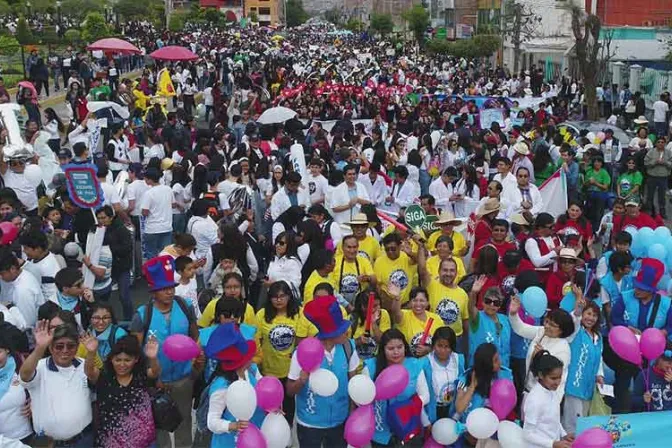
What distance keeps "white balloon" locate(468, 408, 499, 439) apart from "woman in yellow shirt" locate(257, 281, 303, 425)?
134cm

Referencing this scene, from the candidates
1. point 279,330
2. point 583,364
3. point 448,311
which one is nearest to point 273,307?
point 279,330

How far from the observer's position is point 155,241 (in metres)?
8.68

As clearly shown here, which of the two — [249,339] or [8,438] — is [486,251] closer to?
[249,339]

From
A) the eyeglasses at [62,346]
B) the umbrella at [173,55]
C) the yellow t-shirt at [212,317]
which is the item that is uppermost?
the umbrella at [173,55]

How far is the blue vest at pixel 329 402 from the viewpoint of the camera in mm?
4738

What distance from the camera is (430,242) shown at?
7.22 metres

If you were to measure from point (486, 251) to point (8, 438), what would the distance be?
11.7 feet

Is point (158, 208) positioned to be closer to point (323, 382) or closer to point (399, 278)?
point (399, 278)

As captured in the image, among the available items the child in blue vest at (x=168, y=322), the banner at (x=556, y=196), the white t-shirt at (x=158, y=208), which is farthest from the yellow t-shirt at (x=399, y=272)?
the banner at (x=556, y=196)

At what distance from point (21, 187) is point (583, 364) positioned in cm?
635

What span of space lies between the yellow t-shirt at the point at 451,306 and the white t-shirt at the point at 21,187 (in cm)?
518

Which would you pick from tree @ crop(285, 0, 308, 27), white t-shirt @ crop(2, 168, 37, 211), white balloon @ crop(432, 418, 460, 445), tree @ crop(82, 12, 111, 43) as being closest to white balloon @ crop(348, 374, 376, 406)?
white balloon @ crop(432, 418, 460, 445)

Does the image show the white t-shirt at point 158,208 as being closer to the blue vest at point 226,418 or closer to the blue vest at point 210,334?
the blue vest at point 210,334

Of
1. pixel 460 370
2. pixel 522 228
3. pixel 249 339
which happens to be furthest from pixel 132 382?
pixel 522 228
